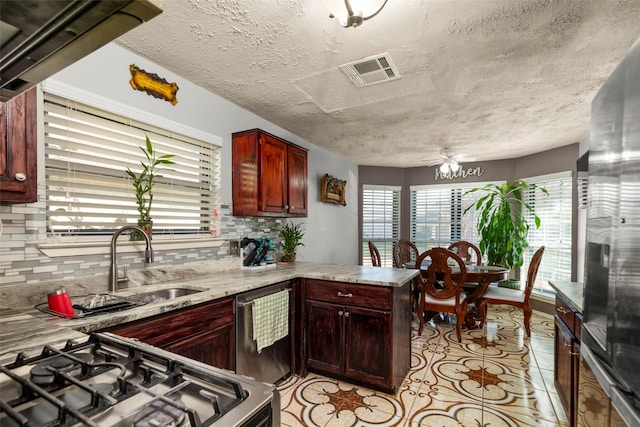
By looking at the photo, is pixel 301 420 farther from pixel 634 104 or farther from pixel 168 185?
pixel 634 104

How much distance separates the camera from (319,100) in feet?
9.32

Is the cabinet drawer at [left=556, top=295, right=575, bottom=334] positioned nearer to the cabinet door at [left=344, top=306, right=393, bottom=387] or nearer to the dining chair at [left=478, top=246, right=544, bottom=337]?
the cabinet door at [left=344, top=306, right=393, bottom=387]

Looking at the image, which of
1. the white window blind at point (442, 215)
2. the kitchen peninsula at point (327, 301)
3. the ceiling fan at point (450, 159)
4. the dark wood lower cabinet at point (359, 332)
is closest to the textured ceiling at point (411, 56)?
A: the ceiling fan at point (450, 159)

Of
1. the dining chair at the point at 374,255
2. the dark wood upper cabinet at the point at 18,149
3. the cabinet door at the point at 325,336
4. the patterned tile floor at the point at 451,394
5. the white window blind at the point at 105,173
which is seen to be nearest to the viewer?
the dark wood upper cabinet at the point at 18,149

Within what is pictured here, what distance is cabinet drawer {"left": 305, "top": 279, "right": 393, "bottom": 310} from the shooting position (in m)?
2.25

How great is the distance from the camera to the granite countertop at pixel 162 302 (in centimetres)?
106

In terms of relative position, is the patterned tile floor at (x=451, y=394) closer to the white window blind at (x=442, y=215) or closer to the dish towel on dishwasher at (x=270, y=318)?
the dish towel on dishwasher at (x=270, y=318)

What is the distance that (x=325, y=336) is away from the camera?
250 cm

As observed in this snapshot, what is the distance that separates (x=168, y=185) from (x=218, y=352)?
1317 mm

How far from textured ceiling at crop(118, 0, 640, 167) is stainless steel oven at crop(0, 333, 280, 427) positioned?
1.71 m

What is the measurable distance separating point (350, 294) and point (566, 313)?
52.8 inches

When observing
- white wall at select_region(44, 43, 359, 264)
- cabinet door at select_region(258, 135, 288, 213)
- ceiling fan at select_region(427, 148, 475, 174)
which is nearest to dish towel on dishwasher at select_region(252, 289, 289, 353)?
cabinet door at select_region(258, 135, 288, 213)

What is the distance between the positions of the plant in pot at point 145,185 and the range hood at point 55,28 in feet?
4.82

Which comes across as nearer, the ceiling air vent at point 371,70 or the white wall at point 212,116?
the white wall at point 212,116
